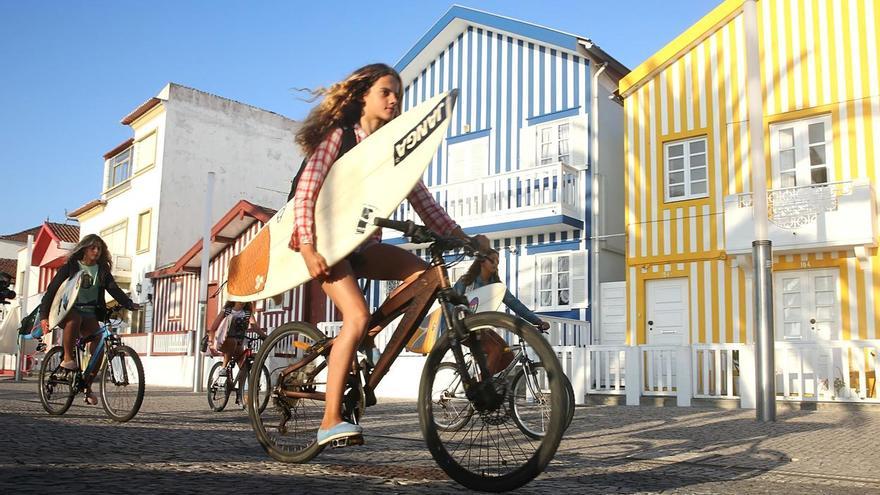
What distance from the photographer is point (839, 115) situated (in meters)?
15.9

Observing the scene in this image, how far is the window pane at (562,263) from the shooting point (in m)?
19.1

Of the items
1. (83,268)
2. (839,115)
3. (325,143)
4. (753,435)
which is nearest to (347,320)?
(325,143)

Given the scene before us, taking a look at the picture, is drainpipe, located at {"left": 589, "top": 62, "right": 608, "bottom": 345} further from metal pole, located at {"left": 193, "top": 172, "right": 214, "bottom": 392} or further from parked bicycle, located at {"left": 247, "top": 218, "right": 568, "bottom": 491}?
parked bicycle, located at {"left": 247, "top": 218, "right": 568, "bottom": 491}

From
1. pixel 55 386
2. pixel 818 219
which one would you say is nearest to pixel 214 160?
pixel 818 219

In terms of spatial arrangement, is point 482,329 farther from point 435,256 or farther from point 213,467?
point 213,467

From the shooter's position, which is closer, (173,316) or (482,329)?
(482,329)

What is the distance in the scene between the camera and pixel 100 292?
8133mm

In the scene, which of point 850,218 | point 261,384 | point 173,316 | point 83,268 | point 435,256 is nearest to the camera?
point 435,256

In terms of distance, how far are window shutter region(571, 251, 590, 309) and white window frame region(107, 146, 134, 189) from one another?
2145cm

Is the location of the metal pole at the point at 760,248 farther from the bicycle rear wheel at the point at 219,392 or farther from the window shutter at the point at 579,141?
the window shutter at the point at 579,141

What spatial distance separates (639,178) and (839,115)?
167 inches

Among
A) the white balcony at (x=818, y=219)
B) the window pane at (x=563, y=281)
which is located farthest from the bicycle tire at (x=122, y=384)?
the window pane at (x=563, y=281)

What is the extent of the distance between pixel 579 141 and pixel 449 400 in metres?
16.4

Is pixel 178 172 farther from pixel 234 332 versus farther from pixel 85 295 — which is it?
pixel 85 295
